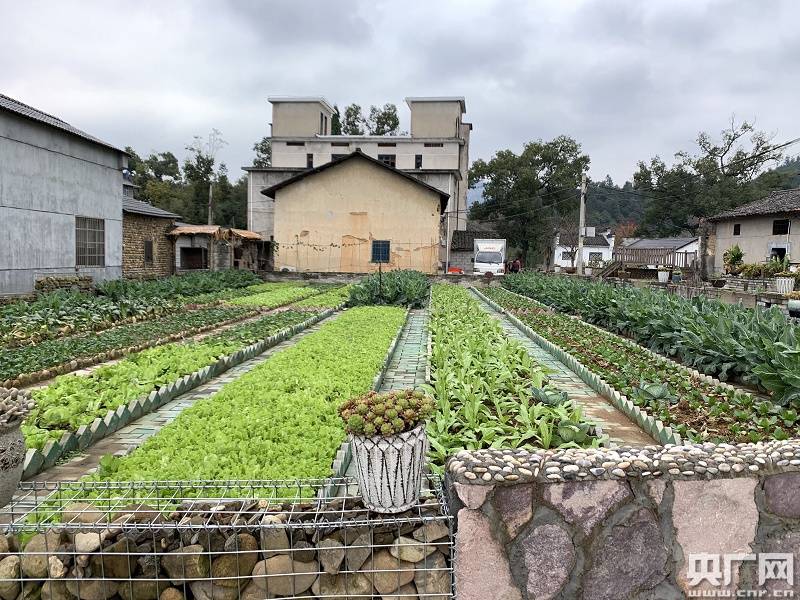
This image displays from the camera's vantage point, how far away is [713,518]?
3354mm

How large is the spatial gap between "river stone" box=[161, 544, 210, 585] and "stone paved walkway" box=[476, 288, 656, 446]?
385 centimetres

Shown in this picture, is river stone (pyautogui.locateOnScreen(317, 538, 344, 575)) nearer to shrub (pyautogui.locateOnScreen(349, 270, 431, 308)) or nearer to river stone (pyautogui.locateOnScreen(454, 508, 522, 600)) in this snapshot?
river stone (pyautogui.locateOnScreen(454, 508, 522, 600))

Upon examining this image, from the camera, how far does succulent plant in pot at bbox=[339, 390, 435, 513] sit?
3.28 meters

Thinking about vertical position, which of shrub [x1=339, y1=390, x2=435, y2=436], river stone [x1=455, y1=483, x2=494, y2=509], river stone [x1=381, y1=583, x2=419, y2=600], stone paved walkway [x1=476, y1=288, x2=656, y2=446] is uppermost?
shrub [x1=339, y1=390, x2=435, y2=436]

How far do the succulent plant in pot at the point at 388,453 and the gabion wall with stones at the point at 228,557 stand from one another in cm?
14

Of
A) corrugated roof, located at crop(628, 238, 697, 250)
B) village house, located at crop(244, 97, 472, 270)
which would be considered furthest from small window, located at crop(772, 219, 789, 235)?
corrugated roof, located at crop(628, 238, 697, 250)

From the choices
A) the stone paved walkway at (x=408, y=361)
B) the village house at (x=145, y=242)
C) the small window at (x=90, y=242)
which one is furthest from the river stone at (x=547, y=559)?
the village house at (x=145, y=242)

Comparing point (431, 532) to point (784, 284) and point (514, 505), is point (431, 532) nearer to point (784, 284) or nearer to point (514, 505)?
point (514, 505)

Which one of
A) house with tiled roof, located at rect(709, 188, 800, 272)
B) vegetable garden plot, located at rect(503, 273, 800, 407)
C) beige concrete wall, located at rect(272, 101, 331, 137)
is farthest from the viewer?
beige concrete wall, located at rect(272, 101, 331, 137)

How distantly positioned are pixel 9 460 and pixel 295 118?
52230mm

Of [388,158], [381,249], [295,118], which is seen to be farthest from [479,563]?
[295,118]

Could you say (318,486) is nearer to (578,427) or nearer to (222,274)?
(578,427)

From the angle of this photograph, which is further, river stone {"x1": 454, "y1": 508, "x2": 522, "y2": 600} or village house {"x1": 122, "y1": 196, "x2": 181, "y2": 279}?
village house {"x1": 122, "y1": 196, "x2": 181, "y2": 279}

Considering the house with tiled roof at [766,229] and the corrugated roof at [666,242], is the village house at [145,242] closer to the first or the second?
the house with tiled roof at [766,229]
